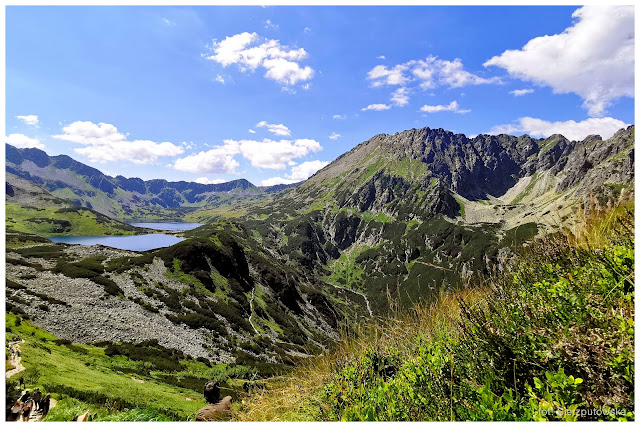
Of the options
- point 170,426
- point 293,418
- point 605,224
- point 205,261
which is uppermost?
point 605,224

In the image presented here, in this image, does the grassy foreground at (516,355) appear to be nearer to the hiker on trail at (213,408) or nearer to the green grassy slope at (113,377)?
the hiker on trail at (213,408)

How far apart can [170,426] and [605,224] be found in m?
8.86

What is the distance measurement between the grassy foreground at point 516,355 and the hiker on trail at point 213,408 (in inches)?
51.2

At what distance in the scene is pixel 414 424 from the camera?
4125 mm

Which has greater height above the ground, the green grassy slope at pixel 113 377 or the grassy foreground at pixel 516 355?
the grassy foreground at pixel 516 355

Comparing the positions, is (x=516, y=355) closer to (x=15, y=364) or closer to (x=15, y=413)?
(x=15, y=413)

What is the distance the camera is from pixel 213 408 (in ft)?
25.2

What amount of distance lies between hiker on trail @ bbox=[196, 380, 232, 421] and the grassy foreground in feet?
4.27

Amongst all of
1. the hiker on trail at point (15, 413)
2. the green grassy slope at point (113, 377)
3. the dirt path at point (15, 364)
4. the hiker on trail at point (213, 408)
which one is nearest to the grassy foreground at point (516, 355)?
the hiker on trail at point (213, 408)

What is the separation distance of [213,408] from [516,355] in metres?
7.44

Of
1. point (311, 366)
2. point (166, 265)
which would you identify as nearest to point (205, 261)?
point (166, 265)

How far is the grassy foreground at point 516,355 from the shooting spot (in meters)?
3.14

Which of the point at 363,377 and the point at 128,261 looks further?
the point at 128,261

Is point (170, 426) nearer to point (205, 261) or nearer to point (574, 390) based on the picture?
point (574, 390)
